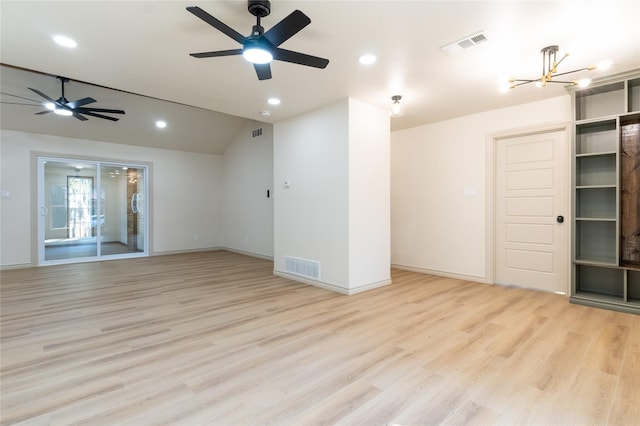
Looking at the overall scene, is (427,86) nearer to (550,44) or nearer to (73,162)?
(550,44)

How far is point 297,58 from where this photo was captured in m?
2.47

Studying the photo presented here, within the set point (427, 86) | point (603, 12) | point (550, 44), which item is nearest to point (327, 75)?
point (427, 86)

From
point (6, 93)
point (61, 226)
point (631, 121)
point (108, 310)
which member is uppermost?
point (6, 93)

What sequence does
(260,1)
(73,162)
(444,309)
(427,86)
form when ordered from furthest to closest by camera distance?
(73,162)
(427,86)
(444,309)
(260,1)

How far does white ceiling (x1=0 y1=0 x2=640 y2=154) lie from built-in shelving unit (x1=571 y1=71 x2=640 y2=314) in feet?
1.69

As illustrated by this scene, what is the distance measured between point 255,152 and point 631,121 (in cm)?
670

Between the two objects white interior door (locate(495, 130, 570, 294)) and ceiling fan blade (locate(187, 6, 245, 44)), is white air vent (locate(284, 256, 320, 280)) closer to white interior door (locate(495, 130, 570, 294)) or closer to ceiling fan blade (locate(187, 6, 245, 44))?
white interior door (locate(495, 130, 570, 294))

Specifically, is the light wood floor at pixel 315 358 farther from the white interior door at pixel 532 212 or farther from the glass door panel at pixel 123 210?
the glass door panel at pixel 123 210

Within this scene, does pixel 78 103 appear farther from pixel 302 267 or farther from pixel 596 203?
pixel 596 203

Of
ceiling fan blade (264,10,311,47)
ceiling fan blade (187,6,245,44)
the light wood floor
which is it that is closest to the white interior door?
the light wood floor

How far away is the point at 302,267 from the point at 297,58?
3326mm

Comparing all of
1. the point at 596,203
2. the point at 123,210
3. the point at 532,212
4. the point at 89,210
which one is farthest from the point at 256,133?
the point at 596,203

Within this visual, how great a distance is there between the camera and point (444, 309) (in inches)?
144

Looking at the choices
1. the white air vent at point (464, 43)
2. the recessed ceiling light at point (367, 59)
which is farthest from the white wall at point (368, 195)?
the white air vent at point (464, 43)
